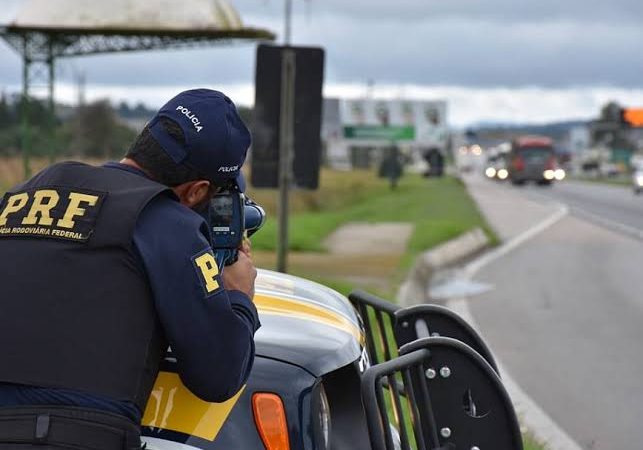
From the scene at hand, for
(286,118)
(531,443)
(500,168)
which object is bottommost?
(500,168)

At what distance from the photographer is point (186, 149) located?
3.01m

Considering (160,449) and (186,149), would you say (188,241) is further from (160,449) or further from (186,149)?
(160,449)

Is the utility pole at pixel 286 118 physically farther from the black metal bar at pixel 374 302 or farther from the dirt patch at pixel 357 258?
the black metal bar at pixel 374 302

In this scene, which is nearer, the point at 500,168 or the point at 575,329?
the point at 575,329

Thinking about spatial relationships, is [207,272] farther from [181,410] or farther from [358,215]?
[358,215]

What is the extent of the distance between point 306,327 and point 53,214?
2.81 ft

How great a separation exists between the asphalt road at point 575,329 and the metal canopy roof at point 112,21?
14.8m

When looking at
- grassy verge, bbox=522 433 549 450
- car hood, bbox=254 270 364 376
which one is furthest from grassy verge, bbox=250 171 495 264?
car hood, bbox=254 270 364 376

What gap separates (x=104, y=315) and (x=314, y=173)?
7.94m

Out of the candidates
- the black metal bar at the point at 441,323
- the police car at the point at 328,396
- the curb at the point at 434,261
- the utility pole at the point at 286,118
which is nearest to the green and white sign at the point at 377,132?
the curb at the point at 434,261

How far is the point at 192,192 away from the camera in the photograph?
3131mm

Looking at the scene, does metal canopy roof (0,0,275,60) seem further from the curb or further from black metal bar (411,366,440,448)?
black metal bar (411,366,440,448)

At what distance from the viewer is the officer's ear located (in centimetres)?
311

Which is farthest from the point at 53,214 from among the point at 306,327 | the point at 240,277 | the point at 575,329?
the point at 575,329
